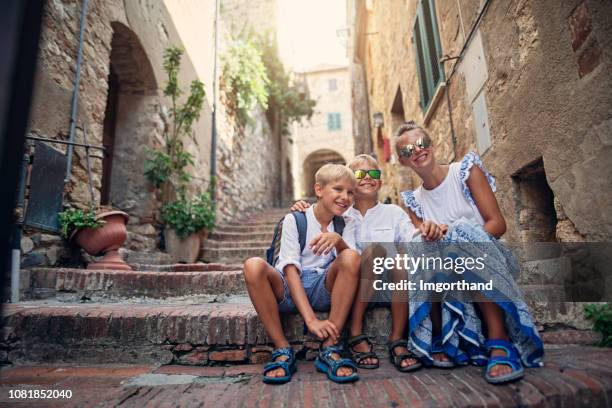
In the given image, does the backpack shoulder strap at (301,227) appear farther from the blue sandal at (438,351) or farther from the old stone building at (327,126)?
the old stone building at (327,126)

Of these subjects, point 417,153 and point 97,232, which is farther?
point 97,232

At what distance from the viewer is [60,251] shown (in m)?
3.13

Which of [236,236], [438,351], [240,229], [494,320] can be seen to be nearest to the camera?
[494,320]

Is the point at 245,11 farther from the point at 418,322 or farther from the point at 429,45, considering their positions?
the point at 418,322

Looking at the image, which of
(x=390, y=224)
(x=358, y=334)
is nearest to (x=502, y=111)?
(x=390, y=224)

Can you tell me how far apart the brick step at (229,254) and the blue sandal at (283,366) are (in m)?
3.13

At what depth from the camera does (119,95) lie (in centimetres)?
496

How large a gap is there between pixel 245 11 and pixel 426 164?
12.7 meters

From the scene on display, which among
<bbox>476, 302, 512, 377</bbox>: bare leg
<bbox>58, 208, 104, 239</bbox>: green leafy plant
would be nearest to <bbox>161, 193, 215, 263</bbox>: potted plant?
<bbox>58, 208, 104, 239</bbox>: green leafy plant

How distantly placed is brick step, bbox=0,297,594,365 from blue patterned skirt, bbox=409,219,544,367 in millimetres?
242

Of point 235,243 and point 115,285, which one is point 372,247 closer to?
point 115,285

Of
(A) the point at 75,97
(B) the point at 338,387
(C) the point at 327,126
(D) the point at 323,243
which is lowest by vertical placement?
(B) the point at 338,387

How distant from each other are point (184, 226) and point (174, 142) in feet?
4.60

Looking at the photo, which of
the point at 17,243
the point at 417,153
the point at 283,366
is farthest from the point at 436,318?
the point at 17,243
